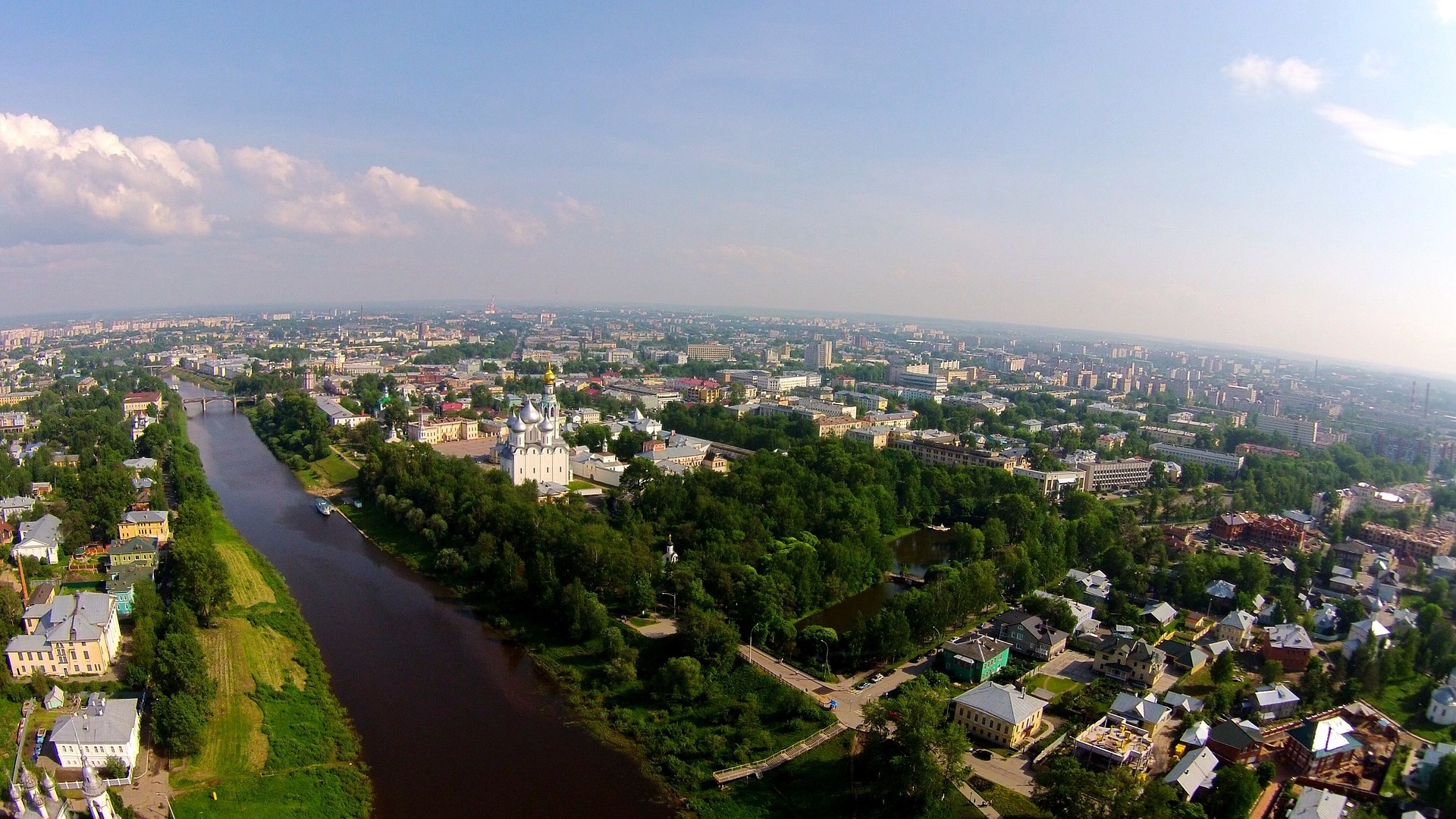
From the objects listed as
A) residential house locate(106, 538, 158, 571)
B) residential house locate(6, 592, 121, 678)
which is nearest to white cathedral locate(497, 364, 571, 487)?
residential house locate(106, 538, 158, 571)

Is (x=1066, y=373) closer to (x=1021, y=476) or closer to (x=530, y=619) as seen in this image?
(x=1021, y=476)

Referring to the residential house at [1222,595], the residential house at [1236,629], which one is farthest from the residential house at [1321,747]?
the residential house at [1222,595]

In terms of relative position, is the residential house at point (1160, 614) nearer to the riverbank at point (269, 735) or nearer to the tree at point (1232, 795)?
the tree at point (1232, 795)

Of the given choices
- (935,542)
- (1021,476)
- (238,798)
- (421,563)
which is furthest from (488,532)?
(1021,476)

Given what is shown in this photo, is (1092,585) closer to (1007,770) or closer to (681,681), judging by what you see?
(1007,770)

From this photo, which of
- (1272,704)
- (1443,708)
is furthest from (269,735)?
(1443,708)

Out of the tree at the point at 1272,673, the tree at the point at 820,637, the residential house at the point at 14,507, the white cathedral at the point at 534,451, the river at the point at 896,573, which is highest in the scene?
the white cathedral at the point at 534,451
